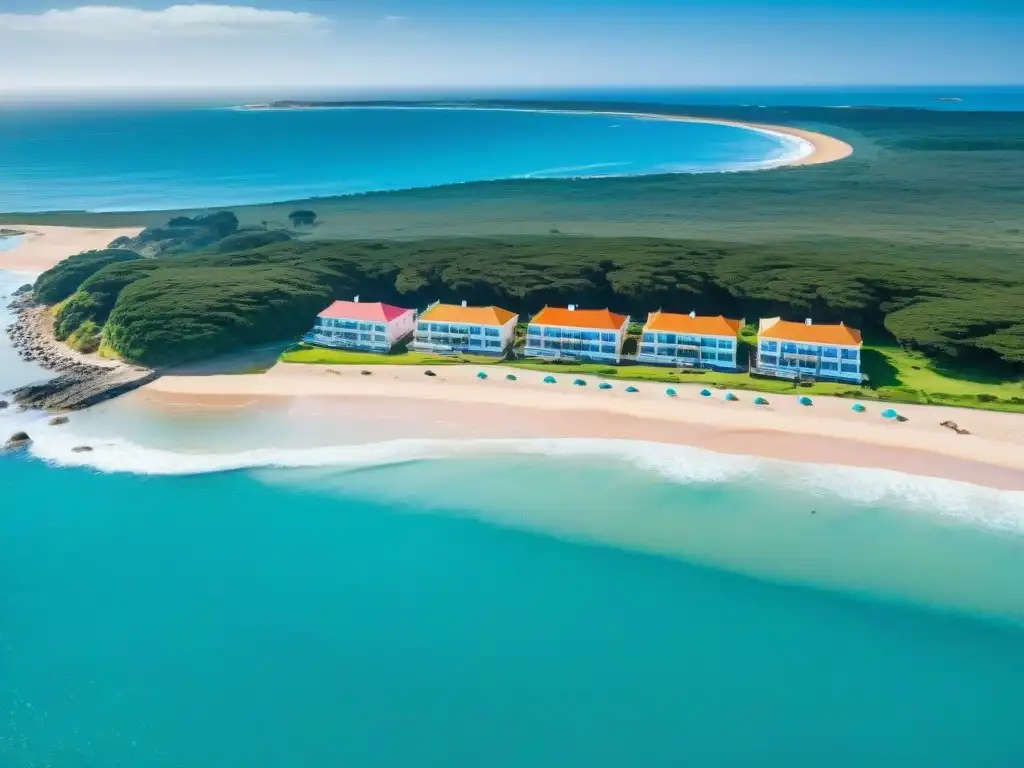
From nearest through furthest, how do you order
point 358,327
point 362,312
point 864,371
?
point 864,371 → point 358,327 → point 362,312

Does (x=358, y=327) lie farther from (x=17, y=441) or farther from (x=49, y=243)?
(x=49, y=243)

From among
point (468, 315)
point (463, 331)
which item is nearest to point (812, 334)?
point (468, 315)

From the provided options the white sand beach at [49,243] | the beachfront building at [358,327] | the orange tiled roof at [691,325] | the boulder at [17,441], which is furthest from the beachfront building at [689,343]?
the white sand beach at [49,243]

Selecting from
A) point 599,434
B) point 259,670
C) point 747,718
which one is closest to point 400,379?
point 599,434

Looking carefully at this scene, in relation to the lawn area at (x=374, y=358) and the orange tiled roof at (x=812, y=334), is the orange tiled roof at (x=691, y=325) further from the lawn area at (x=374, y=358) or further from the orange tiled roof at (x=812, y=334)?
the lawn area at (x=374, y=358)

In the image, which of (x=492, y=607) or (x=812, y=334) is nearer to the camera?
(x=492, y=607)

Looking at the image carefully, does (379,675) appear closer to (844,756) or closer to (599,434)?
(844,756)

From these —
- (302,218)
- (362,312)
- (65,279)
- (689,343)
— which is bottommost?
(689,343)
